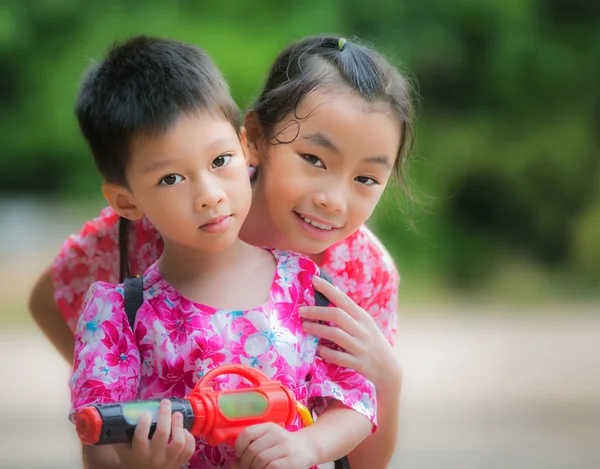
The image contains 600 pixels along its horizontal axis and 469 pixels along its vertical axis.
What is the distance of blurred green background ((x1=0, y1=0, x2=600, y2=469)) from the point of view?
6414 millimetres

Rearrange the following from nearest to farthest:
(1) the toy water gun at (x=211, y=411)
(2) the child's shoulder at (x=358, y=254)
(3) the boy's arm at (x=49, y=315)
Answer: (1) the toy water gun at (x=211, y=411) < (2) the child's shoulder at (x=358, y=254) < (3) the boy's arm at (x=49, y=315)

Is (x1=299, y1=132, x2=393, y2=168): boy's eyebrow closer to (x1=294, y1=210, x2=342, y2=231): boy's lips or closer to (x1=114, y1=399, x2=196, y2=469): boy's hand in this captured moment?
(x1=294, y1=210, x2=342, y2=231): boy's lips

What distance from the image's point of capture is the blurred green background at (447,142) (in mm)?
6414

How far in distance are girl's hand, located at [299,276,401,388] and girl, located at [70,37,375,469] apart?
0.7 inches

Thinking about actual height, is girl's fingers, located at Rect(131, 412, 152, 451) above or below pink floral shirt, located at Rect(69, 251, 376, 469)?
below

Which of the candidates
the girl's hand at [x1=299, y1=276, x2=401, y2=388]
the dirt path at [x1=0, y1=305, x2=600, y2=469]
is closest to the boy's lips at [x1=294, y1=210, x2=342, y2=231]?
the girl's hand at [x1=299, y1=276, x2=401, y2=388]

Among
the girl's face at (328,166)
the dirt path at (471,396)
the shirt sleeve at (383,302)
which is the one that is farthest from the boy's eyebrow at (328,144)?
the dirt path at (471,396)

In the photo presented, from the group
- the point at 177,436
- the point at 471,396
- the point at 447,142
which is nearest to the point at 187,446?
the point at 177,436

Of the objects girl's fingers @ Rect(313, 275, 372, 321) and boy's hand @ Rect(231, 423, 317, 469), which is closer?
boy's hand @ Rect(231, 423, 317, 469)

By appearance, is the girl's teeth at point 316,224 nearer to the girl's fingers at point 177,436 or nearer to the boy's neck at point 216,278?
the boy's neck at point 216,278

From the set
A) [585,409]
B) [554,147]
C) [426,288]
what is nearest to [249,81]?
[426,288]

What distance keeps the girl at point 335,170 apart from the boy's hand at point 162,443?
280 millimetres

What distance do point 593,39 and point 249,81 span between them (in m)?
2.71

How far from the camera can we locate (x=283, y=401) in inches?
48.6
